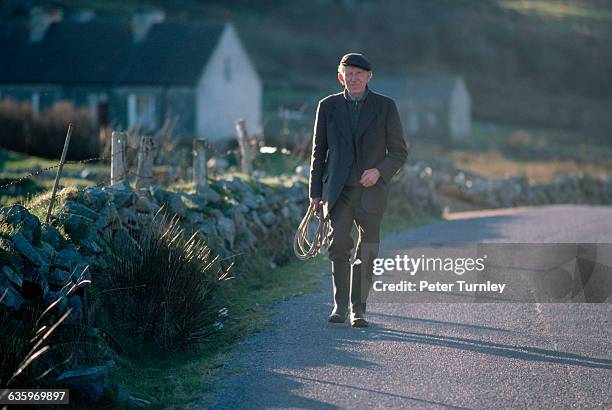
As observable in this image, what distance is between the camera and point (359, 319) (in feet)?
28.4

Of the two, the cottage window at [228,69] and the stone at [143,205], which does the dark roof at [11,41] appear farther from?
the stone at [143,205]

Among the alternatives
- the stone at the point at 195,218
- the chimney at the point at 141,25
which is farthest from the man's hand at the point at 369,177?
the chimney at the point at 141,25

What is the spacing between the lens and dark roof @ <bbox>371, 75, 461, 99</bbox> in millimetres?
80625

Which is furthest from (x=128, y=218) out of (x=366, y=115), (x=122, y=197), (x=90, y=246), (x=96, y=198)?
(x=366, y=115)

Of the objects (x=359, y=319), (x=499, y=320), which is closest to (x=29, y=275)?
(x=359, y=319)

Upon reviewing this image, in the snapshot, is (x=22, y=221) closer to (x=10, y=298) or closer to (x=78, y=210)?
(x=10, y=298)

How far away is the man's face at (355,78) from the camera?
8.51 metres

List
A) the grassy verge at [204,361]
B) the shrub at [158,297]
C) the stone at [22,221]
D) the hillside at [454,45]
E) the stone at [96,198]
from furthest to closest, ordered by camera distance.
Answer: the hillside at [454,45] → the stone at [96,198] → the shrub at [158,297] → the stone at [22,221] → the grassy verge at [204,361]

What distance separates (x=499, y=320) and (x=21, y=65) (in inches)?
1846

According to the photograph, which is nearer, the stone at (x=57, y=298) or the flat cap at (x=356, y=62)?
the stone at (x=57, y=298)

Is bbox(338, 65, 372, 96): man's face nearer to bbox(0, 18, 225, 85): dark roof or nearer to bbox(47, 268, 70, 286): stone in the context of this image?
bbox(47, 268, 70, 286): stone

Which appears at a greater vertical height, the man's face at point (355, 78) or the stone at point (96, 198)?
the man's face at point (355, 78)

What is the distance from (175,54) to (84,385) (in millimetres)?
44056

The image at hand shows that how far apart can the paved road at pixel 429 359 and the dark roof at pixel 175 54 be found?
39.1 metres
